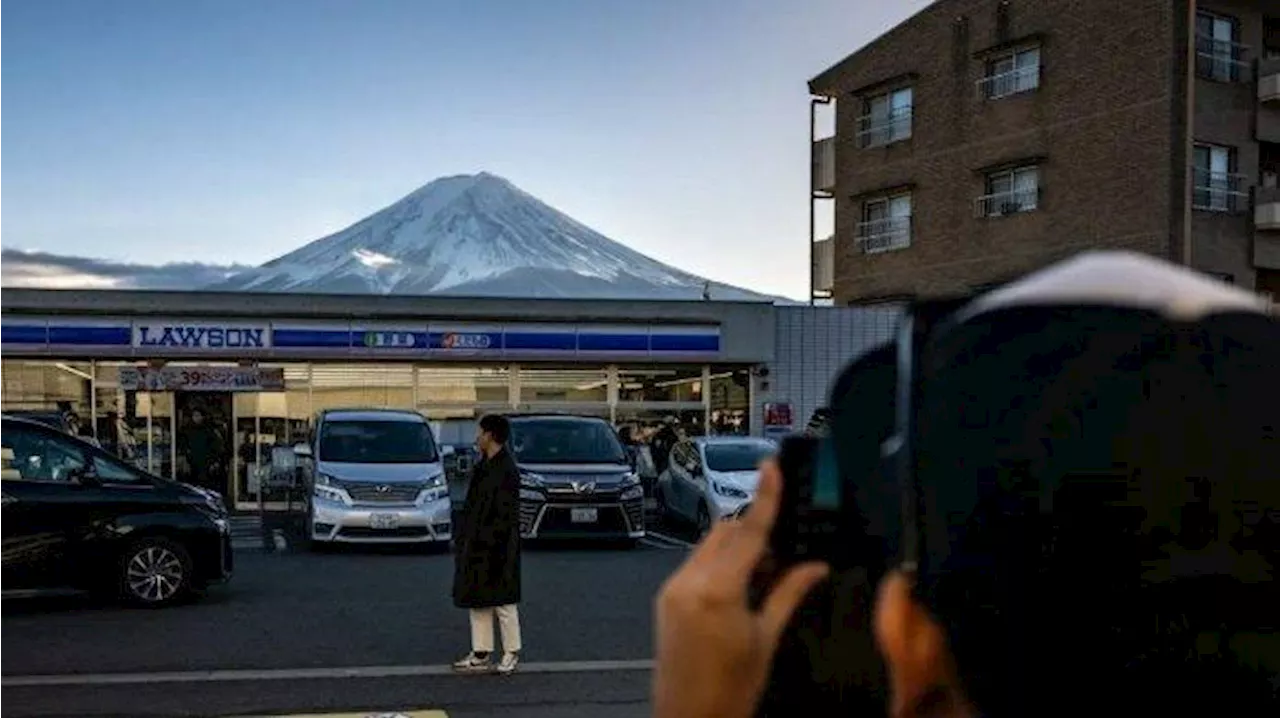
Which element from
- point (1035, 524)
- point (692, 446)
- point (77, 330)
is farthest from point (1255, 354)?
point (77, 330)

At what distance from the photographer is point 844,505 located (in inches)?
36.1

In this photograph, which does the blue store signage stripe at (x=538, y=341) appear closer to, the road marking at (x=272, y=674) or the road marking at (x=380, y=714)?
the road marking at (x=272, y=674)

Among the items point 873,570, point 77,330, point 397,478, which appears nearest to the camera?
point 873,570

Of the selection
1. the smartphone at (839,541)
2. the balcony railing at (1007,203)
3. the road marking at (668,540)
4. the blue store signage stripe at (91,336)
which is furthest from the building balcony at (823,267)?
the smartphone at (839,541)

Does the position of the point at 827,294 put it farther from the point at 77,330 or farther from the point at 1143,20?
the point at 77,330

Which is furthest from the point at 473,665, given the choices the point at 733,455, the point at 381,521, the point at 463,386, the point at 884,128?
the point at 884,128

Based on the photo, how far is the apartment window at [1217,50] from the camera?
27.4 m

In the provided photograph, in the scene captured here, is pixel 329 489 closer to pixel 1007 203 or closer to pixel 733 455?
pixel 733 455

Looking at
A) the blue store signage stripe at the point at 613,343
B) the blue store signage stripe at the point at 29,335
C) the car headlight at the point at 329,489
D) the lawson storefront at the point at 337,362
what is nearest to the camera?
the car headlight at the point at 329,489

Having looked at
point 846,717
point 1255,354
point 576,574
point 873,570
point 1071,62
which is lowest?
point 576,574

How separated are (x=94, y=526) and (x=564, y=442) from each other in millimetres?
7562

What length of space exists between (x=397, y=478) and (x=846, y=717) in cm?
1569

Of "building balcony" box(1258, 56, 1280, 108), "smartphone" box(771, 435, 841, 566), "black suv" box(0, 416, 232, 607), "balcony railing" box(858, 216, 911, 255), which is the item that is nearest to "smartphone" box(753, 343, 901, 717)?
"smartphone" box(771, 435, 841, 566)

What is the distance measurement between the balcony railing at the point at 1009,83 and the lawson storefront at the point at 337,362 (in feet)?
31.4
